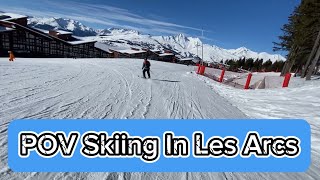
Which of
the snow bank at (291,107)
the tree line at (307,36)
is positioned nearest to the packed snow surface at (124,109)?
the snow bank at (291,107)

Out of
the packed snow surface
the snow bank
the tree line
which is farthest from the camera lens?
the tree line

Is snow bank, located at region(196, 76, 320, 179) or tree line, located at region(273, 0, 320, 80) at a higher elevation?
tree line, located at region(273, 0, 320, 80)

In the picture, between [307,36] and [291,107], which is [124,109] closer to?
[291,107]

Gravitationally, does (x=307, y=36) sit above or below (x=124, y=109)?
above

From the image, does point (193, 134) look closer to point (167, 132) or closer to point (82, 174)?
point (167, 132)

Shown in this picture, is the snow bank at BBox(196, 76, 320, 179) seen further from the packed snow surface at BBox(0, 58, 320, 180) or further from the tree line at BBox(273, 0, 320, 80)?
the tree line at BBox(273, 0, 320, 80)

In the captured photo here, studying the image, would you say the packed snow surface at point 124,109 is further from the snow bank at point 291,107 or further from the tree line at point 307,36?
the tree line at point 307,36

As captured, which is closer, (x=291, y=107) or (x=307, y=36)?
(x=291, y=107)

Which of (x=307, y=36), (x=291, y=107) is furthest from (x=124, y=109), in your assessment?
(x=307, y=36)

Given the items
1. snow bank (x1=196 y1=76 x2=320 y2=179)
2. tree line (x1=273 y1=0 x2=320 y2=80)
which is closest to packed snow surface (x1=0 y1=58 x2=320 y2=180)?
snow bank (x1=196 y1=76 x2=320 y2=179)

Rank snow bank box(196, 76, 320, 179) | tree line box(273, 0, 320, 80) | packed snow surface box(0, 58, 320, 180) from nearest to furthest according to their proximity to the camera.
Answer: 1. packed snow surface box(0, 58, 320, 180)
2. snow bank box(196, 76, 320, 179)
3. tree line box(273, 0, 320, 80)

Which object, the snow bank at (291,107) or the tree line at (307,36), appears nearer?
the snow bank at (291,107)

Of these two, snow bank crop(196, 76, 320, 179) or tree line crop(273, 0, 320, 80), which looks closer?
snow bank crop(196, 76, 320, 179)

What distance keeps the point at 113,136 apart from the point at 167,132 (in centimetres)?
90
